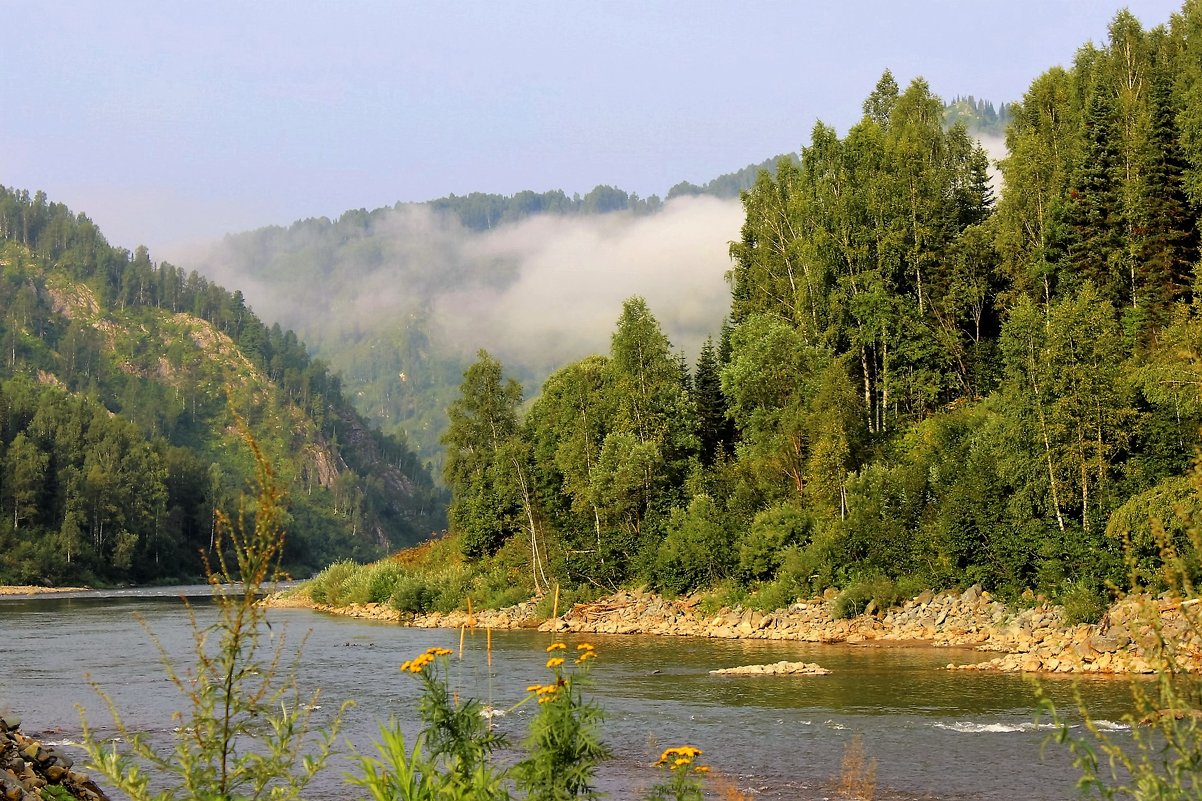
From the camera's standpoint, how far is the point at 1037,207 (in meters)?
63.3

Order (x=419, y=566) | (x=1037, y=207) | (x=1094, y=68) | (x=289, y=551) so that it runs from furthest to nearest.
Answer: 1. (x=289, y=551)
2. (x=419, y=566)
3. (x=1094, y=68)
4. (x=1037, y=207)

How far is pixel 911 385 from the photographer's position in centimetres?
6356

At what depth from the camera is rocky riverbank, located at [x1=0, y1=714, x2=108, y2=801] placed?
1706cm

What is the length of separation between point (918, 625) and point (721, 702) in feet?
61.9

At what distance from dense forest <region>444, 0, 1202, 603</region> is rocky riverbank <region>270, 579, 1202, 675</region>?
61.9 inches

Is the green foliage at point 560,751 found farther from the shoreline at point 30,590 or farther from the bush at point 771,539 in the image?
the shoreline at point 30,590

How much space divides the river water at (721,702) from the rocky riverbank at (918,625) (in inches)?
76.6

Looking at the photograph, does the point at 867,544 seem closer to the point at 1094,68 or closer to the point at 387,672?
the point at 387,672

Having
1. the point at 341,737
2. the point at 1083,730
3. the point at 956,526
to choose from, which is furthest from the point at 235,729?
the point at 956,526

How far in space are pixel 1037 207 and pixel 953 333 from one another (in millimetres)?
8441

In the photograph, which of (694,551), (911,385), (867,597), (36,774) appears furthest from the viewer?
(911,385)

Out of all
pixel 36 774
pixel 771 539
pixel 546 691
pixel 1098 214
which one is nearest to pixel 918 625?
pixel 771 539

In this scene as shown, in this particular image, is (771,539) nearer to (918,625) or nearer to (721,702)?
(918,625)

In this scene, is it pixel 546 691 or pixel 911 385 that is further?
pixel 911 385
